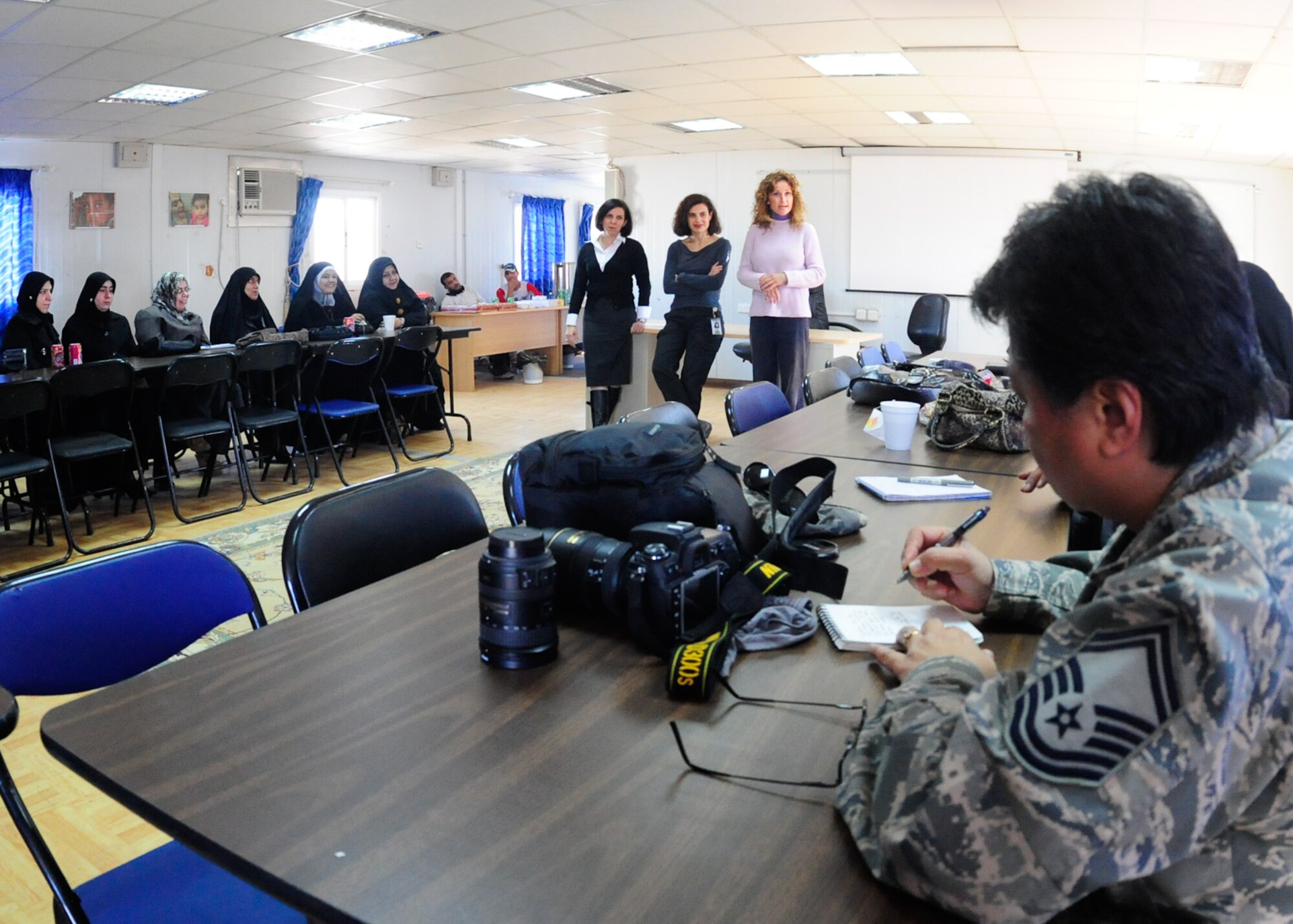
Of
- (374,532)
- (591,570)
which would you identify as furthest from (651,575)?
(374,532)

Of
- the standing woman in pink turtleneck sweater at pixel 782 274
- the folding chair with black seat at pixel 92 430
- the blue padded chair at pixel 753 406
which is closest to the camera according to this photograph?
the blue padded chair at pixel 753 406

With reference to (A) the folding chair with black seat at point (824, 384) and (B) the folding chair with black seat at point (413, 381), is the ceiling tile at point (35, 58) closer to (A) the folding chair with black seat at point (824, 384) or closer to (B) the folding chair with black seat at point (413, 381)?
(B) the folding chair with black seat at point (413, 381)

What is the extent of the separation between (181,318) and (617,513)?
21.0 ft

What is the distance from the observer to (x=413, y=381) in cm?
708

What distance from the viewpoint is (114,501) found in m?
5.33

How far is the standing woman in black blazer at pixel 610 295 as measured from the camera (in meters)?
5.95

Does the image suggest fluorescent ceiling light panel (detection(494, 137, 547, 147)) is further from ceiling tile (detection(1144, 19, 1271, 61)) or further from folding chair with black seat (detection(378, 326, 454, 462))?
ceiling tile (detection(1144, 19, 1271, 61))

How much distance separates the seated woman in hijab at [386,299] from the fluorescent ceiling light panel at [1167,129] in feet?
19.7

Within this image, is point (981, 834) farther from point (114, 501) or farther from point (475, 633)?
point (114, 501)

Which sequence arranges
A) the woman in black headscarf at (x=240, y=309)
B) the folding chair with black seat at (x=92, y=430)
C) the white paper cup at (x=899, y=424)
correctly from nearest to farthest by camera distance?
the white paper cup at (x=899, y=424) → the folding chair with black seat at (x=92, y=430) → the woman in black headscarf at (x=240, y=309)

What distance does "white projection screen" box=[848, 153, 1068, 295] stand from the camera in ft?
32.7

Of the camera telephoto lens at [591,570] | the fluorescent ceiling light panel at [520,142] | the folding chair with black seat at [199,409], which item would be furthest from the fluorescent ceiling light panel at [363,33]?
the camera telephoto lens at [591,570]

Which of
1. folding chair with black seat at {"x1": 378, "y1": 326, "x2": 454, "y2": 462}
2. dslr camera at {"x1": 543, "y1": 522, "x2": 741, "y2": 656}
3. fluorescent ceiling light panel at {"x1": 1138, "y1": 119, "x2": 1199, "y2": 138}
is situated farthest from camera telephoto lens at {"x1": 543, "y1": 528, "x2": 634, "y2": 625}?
fluorescent ceiling light panel at {"x1": 1138, "y1": 119, "x2": 1199, "y2": 138}

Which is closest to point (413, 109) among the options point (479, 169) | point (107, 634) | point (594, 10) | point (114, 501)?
point (594, 10)
